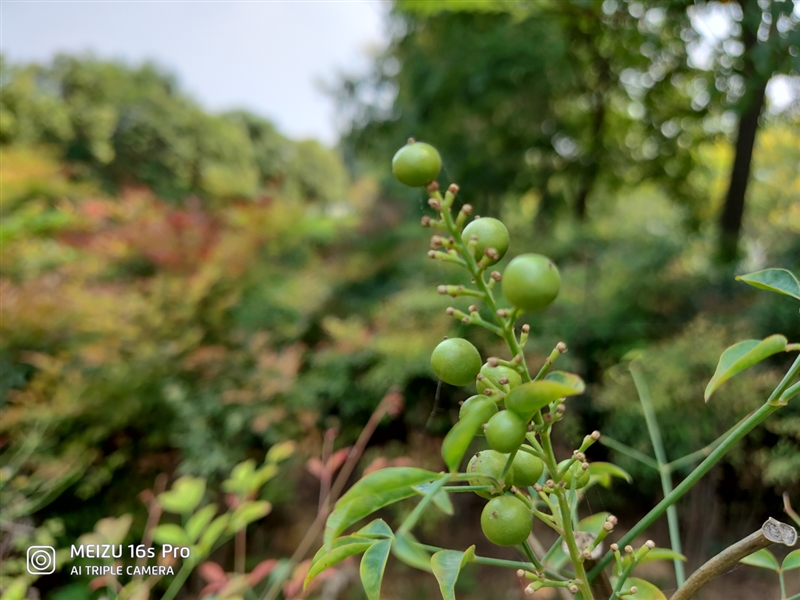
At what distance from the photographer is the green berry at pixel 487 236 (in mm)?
225

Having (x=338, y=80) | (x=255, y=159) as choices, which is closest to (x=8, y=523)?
(x=338, y=80)

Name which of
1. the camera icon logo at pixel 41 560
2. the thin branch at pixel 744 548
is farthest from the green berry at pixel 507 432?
the camera icon logo at pixel 41 560

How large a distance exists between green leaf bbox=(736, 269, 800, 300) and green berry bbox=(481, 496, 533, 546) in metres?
0.15

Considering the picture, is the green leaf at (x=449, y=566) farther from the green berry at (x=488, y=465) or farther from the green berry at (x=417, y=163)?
the green berry at (x=417, y=163)

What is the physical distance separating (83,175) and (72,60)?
3.35ft

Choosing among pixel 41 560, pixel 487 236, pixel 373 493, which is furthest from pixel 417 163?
pixel 41 560

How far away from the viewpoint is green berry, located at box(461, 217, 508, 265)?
22 cm

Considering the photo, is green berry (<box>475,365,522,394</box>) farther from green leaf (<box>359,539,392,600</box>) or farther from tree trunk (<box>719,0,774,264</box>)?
tree trunk (<box>719,0,774,264</box>)

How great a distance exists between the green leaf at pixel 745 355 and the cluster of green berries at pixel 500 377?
81 millimetres

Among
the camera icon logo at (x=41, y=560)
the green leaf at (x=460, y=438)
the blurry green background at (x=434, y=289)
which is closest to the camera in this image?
the green leaf at (x=460, y=438)

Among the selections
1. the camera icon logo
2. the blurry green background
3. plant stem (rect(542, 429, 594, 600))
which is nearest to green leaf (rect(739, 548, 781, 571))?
plant stem (rect(542, 429, 594, 600))

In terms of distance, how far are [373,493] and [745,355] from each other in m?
0.18

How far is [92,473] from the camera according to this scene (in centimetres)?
129

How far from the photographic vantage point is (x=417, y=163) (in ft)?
0.72
